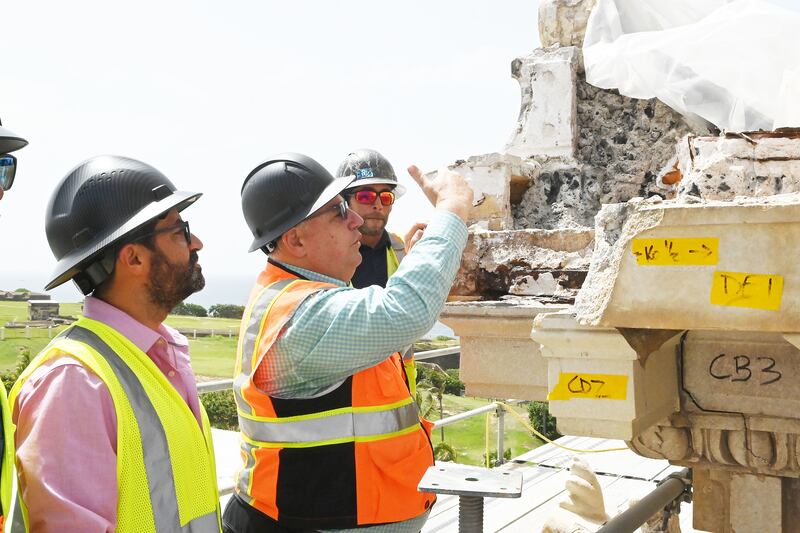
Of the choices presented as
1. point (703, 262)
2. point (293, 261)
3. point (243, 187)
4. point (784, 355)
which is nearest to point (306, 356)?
point (293, 261)

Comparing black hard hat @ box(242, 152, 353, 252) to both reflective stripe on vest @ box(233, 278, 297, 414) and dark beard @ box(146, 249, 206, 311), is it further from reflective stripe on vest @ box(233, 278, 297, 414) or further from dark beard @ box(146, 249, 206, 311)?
dark beard @ box(146, 249, 206, 311)

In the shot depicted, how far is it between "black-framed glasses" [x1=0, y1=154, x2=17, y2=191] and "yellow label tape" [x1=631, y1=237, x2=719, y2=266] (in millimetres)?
1379

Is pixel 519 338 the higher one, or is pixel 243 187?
pixel 243 187

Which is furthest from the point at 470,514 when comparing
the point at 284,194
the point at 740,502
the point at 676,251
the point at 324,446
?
the point at 740,502

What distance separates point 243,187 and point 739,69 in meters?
2.16

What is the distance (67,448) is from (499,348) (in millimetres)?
1700

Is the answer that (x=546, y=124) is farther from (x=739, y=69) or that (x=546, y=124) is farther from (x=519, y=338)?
(x=519, y=338)

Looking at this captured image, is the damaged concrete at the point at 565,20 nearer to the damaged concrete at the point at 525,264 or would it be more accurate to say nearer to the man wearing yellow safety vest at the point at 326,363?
the damaged concrete at the point at 525,264

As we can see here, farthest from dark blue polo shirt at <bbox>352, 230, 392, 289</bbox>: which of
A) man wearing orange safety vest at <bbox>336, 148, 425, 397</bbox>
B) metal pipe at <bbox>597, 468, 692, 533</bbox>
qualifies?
metal pipe at <bbox>597, 468, 692, 533</bbox>

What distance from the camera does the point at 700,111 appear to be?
326 cm

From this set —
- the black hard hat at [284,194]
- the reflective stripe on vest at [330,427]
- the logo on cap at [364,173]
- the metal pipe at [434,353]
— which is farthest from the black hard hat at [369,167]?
the metal pipe at [434,353]

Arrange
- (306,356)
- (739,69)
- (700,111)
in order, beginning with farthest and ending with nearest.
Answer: (700,111) < (739,69) < (306,356)

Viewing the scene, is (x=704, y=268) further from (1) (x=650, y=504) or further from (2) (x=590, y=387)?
(1) (x=650, y=504)

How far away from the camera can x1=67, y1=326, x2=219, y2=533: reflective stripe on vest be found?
144cm
